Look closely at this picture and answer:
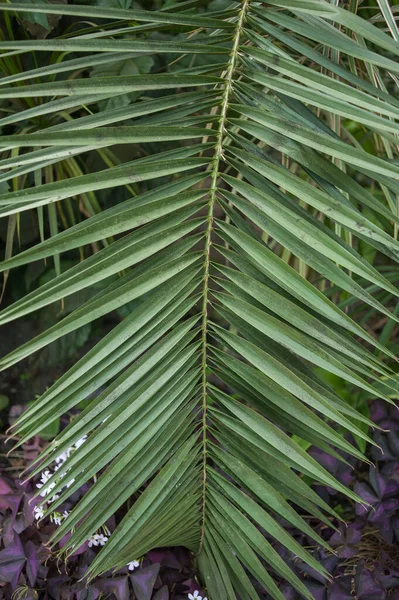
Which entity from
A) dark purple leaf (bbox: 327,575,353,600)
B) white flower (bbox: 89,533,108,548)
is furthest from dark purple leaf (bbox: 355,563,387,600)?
white flower (bbox: 89,533,108,548)

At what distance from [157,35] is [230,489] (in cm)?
106

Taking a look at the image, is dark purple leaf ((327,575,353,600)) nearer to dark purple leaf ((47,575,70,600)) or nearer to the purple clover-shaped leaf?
the purple clover-shaped leaf

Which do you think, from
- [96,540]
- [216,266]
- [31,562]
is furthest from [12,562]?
[216,266]

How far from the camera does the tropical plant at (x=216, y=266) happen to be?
28.2 inches

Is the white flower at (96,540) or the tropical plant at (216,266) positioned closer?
the tropical plant at (216,266)

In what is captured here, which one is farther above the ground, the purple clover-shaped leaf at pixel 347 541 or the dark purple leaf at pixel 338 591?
the purple clover-shaped leaf at pixel 347 541

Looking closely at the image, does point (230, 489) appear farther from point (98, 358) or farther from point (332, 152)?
point (332, 152)

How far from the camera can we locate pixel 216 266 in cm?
81

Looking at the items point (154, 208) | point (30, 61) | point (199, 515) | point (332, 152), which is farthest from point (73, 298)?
point (332, 152)

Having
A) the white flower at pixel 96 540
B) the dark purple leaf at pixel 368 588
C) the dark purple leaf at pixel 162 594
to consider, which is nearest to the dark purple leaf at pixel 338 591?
the dark purple leaf at pixel 368 588

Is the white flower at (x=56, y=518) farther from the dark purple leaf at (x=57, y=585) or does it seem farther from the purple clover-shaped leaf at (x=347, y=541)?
the purple clover-shaped leaf at (x=347, y=541)

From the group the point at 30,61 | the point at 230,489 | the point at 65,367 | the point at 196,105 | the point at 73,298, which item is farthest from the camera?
the point at 65,367

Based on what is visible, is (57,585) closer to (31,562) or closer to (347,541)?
(31,562)

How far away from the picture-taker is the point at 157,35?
1.38 metres
